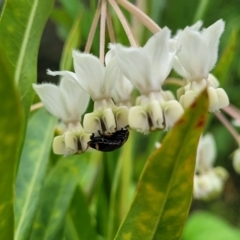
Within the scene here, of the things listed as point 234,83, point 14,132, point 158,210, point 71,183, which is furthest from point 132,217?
point 234,83

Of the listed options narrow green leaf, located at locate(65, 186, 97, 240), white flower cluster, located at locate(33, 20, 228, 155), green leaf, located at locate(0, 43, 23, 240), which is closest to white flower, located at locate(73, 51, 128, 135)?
white flower cluster, located at locate(33, 20, 228, 155)

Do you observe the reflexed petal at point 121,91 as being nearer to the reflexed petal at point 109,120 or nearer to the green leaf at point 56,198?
the reflexed petal at point 109,120

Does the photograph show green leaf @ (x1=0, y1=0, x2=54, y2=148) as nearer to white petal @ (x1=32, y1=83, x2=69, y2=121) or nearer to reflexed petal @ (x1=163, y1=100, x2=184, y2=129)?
white petal @ (x1=32, y1=83, x2=69, y2=121)

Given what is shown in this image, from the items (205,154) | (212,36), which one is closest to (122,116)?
(212,36)

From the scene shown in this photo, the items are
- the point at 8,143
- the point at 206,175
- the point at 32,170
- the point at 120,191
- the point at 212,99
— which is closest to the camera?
the point at 8,143

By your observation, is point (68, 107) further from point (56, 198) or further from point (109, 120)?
point (56, 198)
